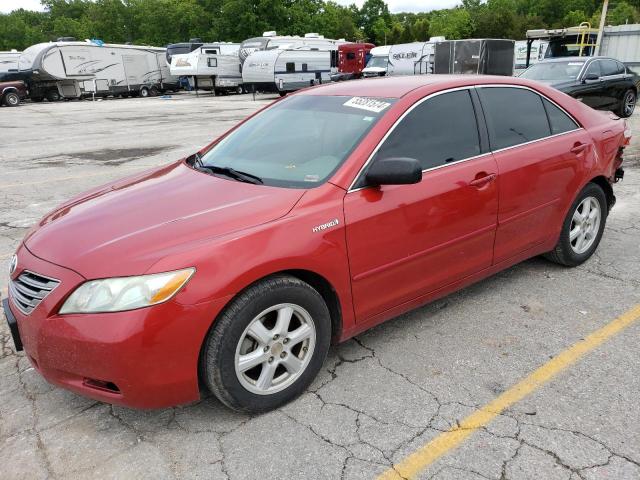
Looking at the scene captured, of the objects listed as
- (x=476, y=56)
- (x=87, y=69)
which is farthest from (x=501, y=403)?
(x=87, y=69)

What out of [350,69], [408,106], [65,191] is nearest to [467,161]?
[408,106]

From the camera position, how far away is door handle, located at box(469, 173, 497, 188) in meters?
3.34

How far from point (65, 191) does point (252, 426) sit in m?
6.32

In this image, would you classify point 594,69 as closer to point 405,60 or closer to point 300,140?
point 300,140

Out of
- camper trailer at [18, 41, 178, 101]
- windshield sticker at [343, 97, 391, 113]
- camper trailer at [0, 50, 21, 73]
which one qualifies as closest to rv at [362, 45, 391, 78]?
camper trailer at [18, 41, 178, 101]

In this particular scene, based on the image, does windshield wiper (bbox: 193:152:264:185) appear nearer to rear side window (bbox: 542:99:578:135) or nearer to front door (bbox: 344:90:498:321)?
front door (bbox: 344:90:498:321)

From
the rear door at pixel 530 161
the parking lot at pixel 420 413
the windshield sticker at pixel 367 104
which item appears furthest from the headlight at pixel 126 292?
the rear door at pixel 530 161

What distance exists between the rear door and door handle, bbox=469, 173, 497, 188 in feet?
0.28

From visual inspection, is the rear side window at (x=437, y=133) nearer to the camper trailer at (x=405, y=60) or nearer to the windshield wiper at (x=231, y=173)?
the windshield wiper at (x=231, y=173)

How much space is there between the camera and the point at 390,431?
100 inches

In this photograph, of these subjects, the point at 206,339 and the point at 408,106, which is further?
the point at 408,106

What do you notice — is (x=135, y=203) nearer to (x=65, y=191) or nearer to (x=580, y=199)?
(x=580, y=199)

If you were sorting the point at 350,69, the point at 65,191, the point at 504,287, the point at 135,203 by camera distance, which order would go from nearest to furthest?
the point at 135,203 < the point at 504,287 < the point at 65,191 < the point at 350,69

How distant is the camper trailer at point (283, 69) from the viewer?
86.5 ft
